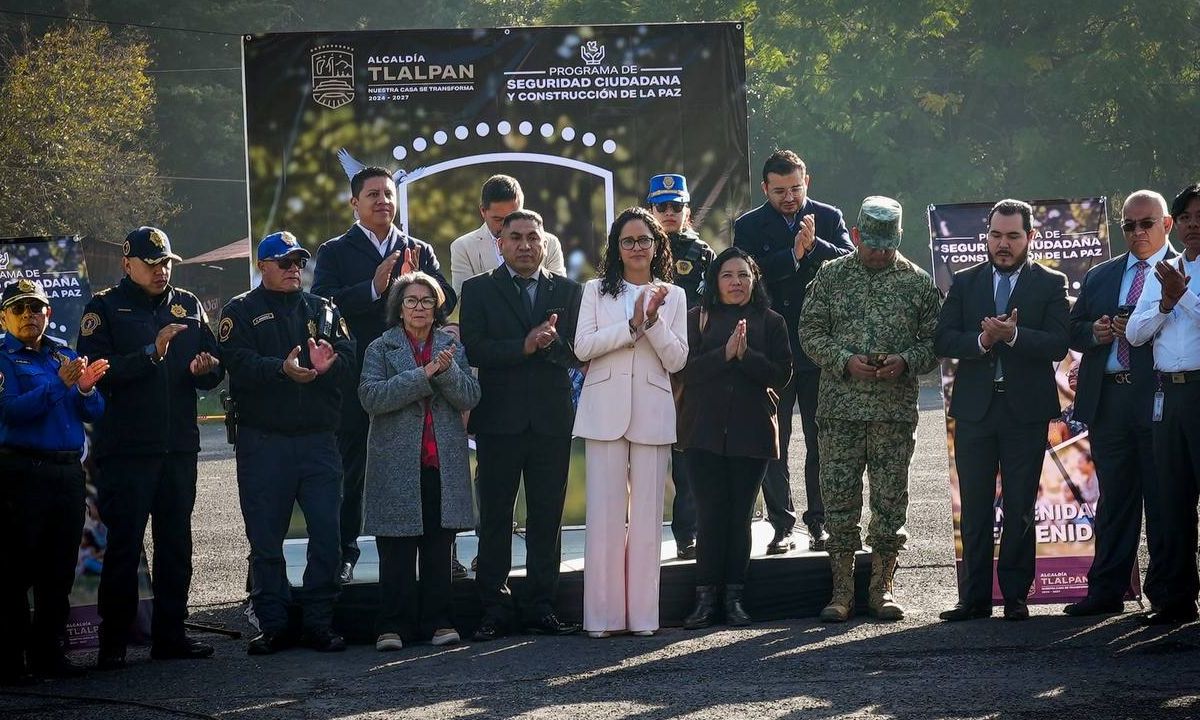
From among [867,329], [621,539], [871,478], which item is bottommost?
[621,539]

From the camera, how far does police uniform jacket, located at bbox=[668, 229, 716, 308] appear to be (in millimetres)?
8359

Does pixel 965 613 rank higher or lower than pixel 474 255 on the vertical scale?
lower

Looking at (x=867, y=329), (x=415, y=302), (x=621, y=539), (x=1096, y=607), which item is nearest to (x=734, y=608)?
(x=621, y=539)

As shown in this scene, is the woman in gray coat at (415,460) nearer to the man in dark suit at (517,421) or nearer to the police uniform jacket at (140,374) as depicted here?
the man in dark suit at (517,421)

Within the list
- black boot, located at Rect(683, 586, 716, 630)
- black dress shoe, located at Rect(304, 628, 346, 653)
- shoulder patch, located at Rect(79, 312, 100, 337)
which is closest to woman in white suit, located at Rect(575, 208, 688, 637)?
black boot, located at Rect(683, 586, 716, 630)

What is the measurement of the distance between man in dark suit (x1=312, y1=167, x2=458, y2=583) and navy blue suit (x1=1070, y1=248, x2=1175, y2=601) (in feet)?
10.7

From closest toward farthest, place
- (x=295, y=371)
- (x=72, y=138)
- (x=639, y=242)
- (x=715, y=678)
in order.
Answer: (x=715, y=678)
(x=295, y=371)
(x=639, y=242)
(x=72, y=138)

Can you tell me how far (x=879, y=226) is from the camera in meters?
7.60

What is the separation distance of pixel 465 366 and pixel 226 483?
9167mm

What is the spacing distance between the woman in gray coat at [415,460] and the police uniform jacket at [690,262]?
1.47 metres

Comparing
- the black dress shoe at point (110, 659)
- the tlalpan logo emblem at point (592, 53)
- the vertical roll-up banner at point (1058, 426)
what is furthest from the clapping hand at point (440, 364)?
the tlalpan logo emblem at point (592, 53)

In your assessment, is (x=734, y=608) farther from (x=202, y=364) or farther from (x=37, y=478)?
(x=37, y=478)

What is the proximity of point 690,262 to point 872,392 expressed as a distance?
4.34 feet

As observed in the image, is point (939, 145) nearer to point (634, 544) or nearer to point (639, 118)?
point (639, 118)
